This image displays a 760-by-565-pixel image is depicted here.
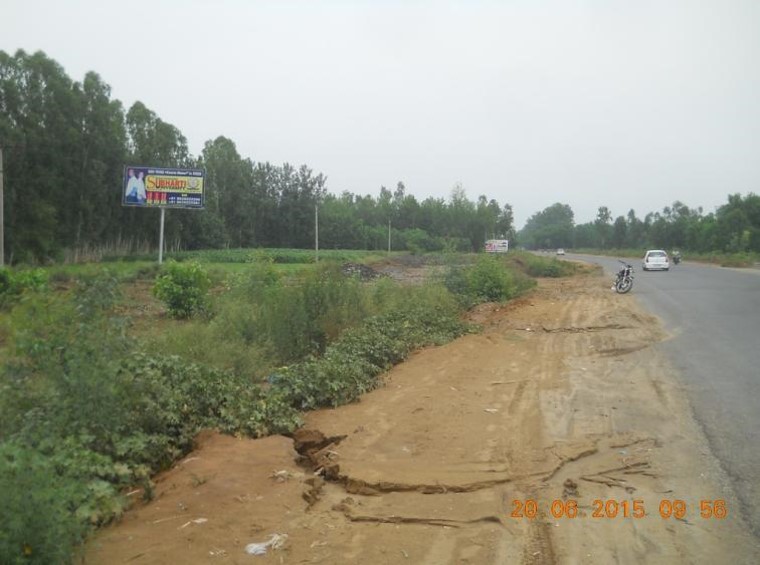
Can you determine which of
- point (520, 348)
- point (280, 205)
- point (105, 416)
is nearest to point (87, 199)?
point (280, 205)

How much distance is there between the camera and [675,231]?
8450 cm

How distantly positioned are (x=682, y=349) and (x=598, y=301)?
30.6 feet

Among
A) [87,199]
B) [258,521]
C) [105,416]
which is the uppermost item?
[87,199]

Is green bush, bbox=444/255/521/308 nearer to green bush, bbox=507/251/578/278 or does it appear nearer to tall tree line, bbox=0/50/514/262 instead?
tall tree line, bbox=0/50/514/262

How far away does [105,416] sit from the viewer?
4895 mm

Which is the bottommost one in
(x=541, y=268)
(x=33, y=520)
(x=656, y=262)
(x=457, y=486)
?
(x=457, y=486)

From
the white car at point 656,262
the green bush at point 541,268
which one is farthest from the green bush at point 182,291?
the white car at point 656,262

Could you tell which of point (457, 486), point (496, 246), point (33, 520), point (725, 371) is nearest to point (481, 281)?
point (725, 371)

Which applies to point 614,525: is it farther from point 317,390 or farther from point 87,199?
point 87,199

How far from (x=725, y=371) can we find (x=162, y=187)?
1188 inches

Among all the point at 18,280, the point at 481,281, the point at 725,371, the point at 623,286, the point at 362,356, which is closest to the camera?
the point at 725,371
